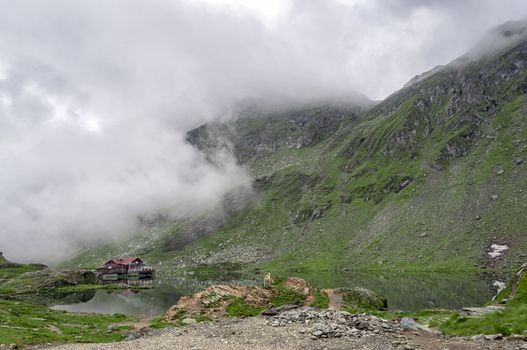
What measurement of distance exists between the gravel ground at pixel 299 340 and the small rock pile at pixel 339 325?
8cm

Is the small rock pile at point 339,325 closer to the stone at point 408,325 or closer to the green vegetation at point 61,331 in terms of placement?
the stone at point 408,325

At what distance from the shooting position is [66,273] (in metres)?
198

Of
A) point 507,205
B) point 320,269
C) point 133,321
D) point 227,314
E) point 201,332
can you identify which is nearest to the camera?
point 201,332

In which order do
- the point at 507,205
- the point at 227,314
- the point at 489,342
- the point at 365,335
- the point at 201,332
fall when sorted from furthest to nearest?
the point at 507,205
the point at 227,314
the point at 201,332
the point at 365,335
the point at 489,342

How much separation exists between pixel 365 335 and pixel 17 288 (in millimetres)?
180208

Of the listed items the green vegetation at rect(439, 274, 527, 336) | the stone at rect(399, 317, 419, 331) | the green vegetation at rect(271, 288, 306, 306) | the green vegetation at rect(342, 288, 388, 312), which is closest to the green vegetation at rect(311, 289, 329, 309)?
the green vegetation at rect(271, 288, 306, 306)

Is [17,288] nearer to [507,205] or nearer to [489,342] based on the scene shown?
[489,342]

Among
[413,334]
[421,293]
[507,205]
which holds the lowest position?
[421,293]

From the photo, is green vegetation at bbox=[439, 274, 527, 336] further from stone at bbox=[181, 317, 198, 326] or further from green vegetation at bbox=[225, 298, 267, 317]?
green vegetation at bbox=[225, 298, 267, 317]

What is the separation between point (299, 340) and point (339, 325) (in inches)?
157

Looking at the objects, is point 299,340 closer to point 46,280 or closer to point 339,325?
point 339,325

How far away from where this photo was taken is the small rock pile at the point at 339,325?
29.4 metres

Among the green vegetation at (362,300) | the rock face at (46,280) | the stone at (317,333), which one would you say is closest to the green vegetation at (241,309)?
the green vegetation at (362,300)

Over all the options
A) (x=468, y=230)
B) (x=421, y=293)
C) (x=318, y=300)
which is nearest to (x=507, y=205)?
(x=468, y=230)
